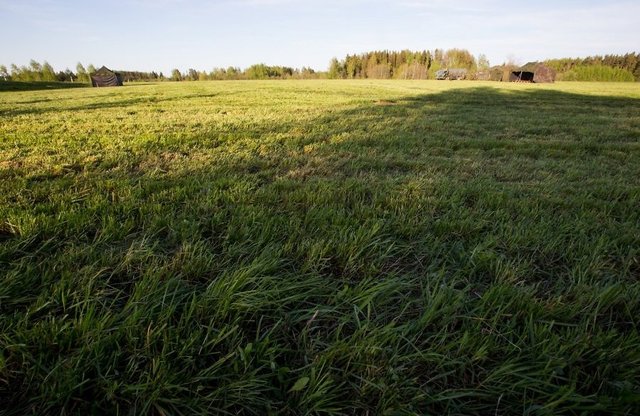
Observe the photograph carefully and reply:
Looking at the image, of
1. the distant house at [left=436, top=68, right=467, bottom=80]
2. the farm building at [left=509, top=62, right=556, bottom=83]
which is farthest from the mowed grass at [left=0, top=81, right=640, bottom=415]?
the distant house at [left=436, top=68, right=467, bottom=80]

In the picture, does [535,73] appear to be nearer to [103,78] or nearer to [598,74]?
[598,74]

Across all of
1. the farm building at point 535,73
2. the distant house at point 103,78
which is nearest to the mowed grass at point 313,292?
the distant house at point 103,78

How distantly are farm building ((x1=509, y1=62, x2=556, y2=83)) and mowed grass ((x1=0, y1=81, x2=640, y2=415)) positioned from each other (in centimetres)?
5918

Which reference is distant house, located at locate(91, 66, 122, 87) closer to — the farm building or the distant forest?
the distant forest

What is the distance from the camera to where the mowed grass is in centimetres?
110

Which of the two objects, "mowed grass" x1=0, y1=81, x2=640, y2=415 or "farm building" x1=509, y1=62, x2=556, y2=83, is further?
"farm building" x1=509, y1=62, x2=556, y2=83

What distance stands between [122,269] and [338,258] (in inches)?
45.9

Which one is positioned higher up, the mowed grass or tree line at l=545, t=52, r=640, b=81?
tree line at l=545, t=52, r=640, b=81

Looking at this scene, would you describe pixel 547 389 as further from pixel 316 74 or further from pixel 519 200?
pixel 316 74

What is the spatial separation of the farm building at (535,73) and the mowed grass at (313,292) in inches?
2330

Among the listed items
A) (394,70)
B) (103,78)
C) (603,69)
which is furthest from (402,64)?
(103,78)

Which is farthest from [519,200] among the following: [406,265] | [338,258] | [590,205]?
[338,258]

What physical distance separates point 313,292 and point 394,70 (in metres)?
101

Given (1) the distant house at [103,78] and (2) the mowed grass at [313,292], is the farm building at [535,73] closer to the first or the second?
(2) the mowed grass at [313,292]
